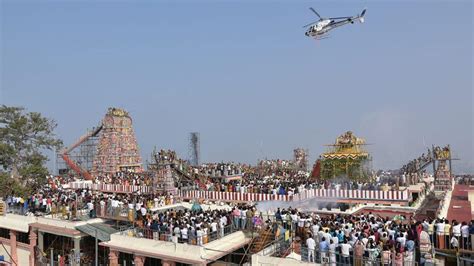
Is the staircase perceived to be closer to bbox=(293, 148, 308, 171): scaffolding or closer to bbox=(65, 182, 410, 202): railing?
bbox=(65, 182, 410, 202): railing

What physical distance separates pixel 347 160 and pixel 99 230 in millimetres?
23896

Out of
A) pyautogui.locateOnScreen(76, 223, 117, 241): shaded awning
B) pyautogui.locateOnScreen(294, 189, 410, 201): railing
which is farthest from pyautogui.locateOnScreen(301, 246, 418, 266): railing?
pyautogui.locateOnScreen(294, 189, 410, 201): railing

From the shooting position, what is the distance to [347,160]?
129ft

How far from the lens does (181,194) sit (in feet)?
124

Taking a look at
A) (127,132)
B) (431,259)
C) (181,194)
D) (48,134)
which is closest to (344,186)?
(181,194)

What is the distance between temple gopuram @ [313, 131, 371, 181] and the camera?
1542 inches

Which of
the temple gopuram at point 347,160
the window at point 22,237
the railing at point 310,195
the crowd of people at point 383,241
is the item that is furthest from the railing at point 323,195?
the crowd of people at point 383,241

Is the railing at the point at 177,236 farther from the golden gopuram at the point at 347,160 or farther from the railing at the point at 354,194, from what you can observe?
the golden gopuram at the point at 347,160

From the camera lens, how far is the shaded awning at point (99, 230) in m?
23.4

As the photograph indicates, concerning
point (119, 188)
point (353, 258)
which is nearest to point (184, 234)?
point (353, 258)

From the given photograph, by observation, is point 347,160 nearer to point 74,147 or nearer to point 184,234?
point 184,234

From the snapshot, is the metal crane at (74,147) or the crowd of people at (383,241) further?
the metal crane at (74,147)

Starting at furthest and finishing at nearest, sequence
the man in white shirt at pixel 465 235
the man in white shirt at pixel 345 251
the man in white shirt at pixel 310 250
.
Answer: the man in white shirt at pixel 310 250 → the man in white shirt at pixel 345 251 → the man in white shirt at pixel 465 235

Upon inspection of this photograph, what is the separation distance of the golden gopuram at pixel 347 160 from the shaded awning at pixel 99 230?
22664mm
